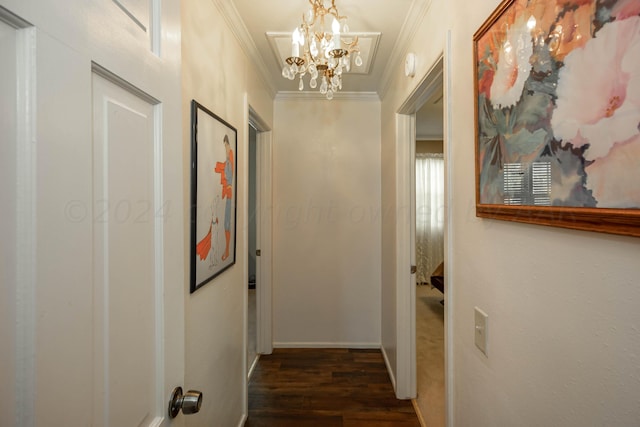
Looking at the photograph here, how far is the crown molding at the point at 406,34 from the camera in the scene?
1503 mm

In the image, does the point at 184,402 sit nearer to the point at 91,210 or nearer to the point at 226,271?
the point at 91,210

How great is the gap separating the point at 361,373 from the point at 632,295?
2.34 meters

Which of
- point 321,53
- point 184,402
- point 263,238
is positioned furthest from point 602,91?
point 263,238

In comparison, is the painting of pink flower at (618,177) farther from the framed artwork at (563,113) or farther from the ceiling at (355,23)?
the ceiling at (355,23)

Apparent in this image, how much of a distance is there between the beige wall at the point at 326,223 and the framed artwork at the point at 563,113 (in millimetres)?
2010

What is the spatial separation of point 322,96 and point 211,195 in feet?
6.14

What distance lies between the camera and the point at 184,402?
76 cm

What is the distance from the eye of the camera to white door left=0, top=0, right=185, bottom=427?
381mm

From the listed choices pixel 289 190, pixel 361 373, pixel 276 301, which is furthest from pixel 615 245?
pixel 276 301

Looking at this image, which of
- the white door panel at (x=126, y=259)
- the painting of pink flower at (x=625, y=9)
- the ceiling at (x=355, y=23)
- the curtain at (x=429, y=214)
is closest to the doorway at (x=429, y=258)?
the curtain at (x=429, y=214)

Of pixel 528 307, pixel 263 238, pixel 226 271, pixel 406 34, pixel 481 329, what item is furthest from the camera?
pixel 263 238

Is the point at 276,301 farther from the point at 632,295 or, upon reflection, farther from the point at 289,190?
the point at 632,295

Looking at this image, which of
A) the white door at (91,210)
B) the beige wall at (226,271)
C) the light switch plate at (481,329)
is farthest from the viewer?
the beige wall at (226,271)

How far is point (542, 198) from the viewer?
0.67 metres
